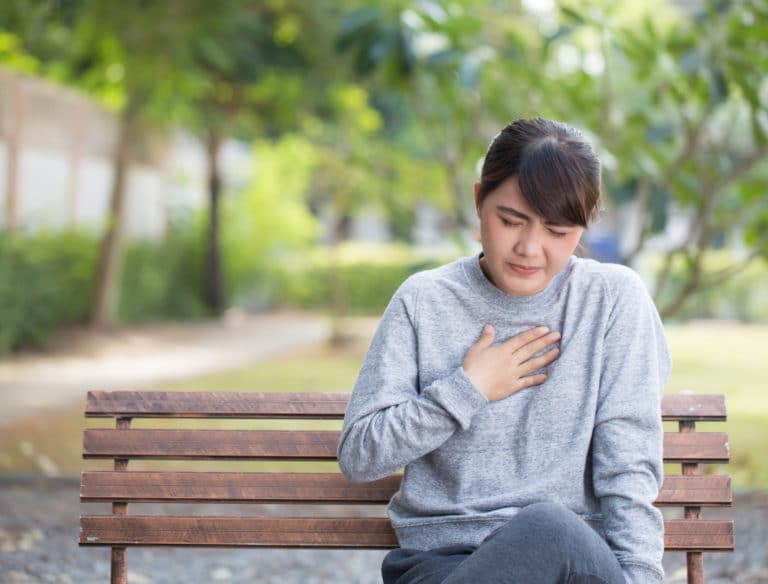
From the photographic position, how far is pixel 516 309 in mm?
2355

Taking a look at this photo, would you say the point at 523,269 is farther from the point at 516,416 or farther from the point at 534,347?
the point at 516,416

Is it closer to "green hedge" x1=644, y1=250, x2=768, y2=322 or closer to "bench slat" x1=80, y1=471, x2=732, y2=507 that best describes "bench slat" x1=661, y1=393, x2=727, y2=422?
"bench slat" x1=80, y1=471, x2=732, y2=507

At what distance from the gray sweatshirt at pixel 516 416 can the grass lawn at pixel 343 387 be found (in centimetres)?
392

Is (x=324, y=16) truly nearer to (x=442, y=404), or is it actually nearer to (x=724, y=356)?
(x=724, y=356)

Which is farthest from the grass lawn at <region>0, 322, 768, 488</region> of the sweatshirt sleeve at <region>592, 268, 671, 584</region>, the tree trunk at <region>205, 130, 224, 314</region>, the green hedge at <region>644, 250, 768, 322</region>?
the tree trunk at <region>205, 130, 224, 314</region>

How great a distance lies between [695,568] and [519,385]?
2.63ft

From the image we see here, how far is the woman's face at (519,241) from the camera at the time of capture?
7.25ft

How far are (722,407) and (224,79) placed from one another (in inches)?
464

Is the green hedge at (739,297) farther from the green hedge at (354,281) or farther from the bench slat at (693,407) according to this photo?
the bench slat at (693,407)

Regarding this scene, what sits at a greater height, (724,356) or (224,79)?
(224,79)

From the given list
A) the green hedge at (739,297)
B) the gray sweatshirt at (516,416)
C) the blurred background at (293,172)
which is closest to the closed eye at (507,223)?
the gray sweatshirt at (516,416)

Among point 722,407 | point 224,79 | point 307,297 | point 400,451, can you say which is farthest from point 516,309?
point 307,297

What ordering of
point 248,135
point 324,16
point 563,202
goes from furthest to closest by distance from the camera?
point 248,135
point 324,16
point 563,202

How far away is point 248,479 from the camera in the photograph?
2.74 m
